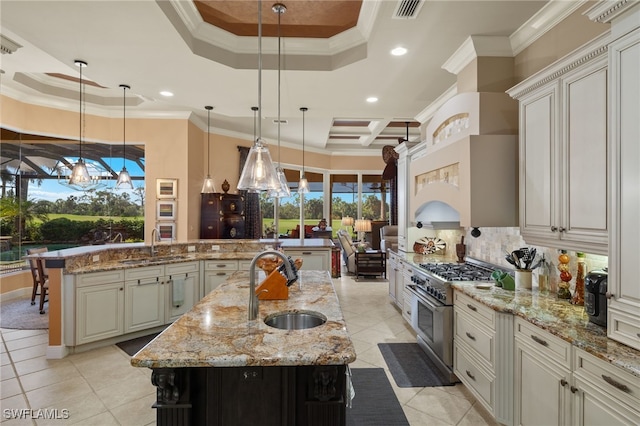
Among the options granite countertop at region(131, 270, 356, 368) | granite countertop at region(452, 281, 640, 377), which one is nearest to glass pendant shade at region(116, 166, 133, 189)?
granite countertop at region(131, 270, 356, 368)

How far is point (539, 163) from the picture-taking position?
7.66 ft

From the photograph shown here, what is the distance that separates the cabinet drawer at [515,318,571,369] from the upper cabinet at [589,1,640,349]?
230 millimetres

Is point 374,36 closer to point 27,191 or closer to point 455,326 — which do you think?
point 455,326

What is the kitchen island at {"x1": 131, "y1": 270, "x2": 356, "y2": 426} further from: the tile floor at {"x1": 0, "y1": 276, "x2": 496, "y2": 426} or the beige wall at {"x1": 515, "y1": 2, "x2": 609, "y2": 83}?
the beige wall at {"x1": 515, "y1": 2, "x2": 609, "y2": 83}

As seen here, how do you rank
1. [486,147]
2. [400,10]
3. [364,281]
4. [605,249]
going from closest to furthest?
[605,249], [400,10], [486,147], [364,281]

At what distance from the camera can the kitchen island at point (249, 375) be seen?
142cm

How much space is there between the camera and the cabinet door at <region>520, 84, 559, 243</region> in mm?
2201

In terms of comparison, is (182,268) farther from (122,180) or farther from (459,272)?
(459,272)

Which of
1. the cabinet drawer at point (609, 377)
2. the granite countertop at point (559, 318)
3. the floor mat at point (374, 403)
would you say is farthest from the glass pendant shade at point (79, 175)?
the cabinet drawer at point (609, 377)

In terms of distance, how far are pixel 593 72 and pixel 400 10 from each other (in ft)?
4.64

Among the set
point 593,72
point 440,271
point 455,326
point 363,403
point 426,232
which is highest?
point 593,72

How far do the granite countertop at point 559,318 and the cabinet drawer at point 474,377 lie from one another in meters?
0.54

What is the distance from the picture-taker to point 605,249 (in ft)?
5.91

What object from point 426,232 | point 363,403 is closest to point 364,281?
point 426,232
